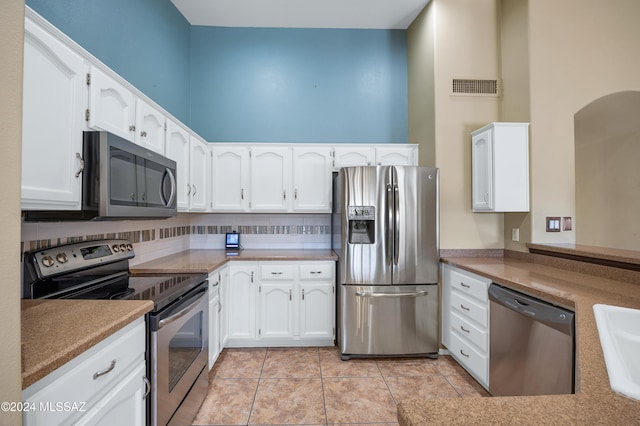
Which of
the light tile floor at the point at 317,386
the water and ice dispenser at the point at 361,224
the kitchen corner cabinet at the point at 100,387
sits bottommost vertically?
the light tile floor at the point at 317,386

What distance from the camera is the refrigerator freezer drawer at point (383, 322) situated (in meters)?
2.50

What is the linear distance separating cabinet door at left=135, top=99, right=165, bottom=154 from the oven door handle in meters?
1.05

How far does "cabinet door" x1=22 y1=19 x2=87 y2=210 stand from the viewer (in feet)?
3.35

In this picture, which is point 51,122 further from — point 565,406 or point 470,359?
point 470,359

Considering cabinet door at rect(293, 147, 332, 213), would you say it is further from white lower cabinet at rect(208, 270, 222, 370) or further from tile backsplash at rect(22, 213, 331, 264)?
white lower cabinet at rect(208, 270, 222, 370)

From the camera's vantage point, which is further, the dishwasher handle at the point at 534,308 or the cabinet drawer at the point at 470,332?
the cabinet drawer at the point at 470,332

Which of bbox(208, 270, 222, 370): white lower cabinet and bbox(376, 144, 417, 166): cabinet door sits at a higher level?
bbox(376, 144, 417, 166): cabinet door

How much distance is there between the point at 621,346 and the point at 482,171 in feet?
6.53

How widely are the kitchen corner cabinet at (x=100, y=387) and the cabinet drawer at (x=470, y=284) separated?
2.15m

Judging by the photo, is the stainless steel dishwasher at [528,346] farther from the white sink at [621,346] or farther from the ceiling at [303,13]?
the ceiling at [303,13]

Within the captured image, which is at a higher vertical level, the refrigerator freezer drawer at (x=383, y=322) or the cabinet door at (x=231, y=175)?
the cabinet door at (x=231, y=175)

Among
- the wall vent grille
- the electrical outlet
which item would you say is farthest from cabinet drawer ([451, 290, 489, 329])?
the wall vent grille

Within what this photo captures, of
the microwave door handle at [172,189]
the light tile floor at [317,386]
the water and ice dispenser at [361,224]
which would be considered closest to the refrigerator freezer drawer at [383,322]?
the light tile floor at [317,386]

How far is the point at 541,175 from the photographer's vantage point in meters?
2.43
